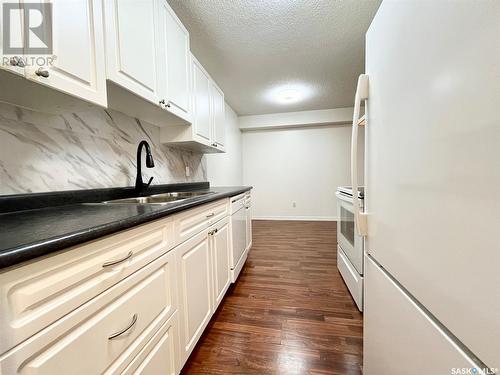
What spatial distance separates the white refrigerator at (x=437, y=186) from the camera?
364 millimetres

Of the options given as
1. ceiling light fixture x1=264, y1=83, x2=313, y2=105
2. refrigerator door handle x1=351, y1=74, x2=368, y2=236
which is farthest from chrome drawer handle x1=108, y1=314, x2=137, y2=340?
ceiling light fixture x1=264, y1=83, x2=313, y2=105

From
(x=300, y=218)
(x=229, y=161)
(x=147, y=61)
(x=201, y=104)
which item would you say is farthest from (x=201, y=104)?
(x=300, y=218)

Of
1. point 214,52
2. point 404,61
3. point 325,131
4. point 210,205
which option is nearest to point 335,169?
point 325,131

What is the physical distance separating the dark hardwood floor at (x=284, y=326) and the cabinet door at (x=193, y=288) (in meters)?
0.19

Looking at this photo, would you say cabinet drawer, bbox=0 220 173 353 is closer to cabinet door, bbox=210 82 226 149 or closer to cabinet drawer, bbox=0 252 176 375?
cabinet drawer, bbox=0 252 176 375

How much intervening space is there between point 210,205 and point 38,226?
881mm

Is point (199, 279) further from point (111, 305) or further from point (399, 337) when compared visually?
point (399, 337)

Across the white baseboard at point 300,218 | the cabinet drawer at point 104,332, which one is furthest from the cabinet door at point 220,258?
the white baseboard at point 300,218

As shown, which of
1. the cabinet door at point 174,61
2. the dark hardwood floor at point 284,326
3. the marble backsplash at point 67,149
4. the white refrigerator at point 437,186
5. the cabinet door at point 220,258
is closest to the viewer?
the white refrigerator at point 437,186

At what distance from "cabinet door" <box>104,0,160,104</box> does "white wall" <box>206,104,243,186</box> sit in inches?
73.4

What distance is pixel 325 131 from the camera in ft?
15.1

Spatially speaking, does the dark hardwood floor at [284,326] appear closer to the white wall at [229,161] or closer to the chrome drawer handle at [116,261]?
the chrome drawer handle at [116,261]

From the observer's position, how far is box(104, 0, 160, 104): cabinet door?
96 centimetres

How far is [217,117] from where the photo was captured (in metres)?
2.47
